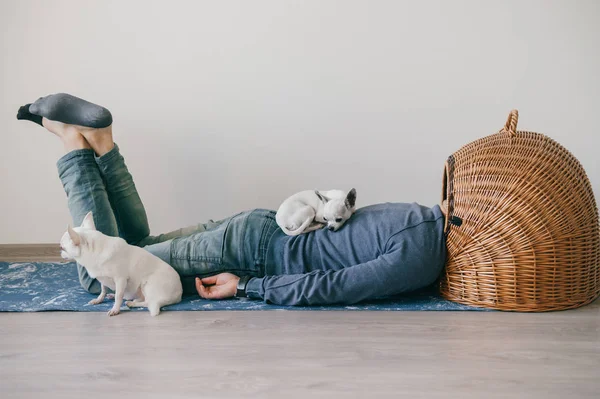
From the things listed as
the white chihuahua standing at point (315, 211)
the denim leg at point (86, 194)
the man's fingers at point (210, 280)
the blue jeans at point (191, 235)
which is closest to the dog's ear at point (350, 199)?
the white chihuahua standing at point (315, 211)

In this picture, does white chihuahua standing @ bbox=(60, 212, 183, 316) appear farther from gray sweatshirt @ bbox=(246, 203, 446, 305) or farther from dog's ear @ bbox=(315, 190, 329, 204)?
dog's ear @ bbox=(315, 190, 329, 204)

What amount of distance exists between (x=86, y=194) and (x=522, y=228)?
147 centimetres

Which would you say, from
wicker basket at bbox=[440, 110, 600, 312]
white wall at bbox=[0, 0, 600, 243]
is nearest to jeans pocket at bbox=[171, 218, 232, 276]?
white wall at bbox=[0, 0, 600, 243]

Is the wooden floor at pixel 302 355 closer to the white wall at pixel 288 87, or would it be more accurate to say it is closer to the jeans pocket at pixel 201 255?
the jeans pocket at pixel 201 255

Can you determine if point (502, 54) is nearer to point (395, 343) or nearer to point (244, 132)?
point (244, 132)

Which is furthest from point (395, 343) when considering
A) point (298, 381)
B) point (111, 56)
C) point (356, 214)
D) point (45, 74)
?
point (45, 74)

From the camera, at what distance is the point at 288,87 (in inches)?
106

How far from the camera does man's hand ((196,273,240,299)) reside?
A: 6.86ft

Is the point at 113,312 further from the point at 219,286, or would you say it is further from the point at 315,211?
the point at 315,211

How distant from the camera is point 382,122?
269 cm

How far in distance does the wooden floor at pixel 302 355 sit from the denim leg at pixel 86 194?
30 cm

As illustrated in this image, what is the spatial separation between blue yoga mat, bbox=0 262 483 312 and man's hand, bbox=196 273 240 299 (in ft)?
0.07

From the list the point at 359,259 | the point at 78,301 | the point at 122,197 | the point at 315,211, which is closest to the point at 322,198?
the point at 315,211

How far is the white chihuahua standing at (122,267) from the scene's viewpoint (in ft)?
6.24
